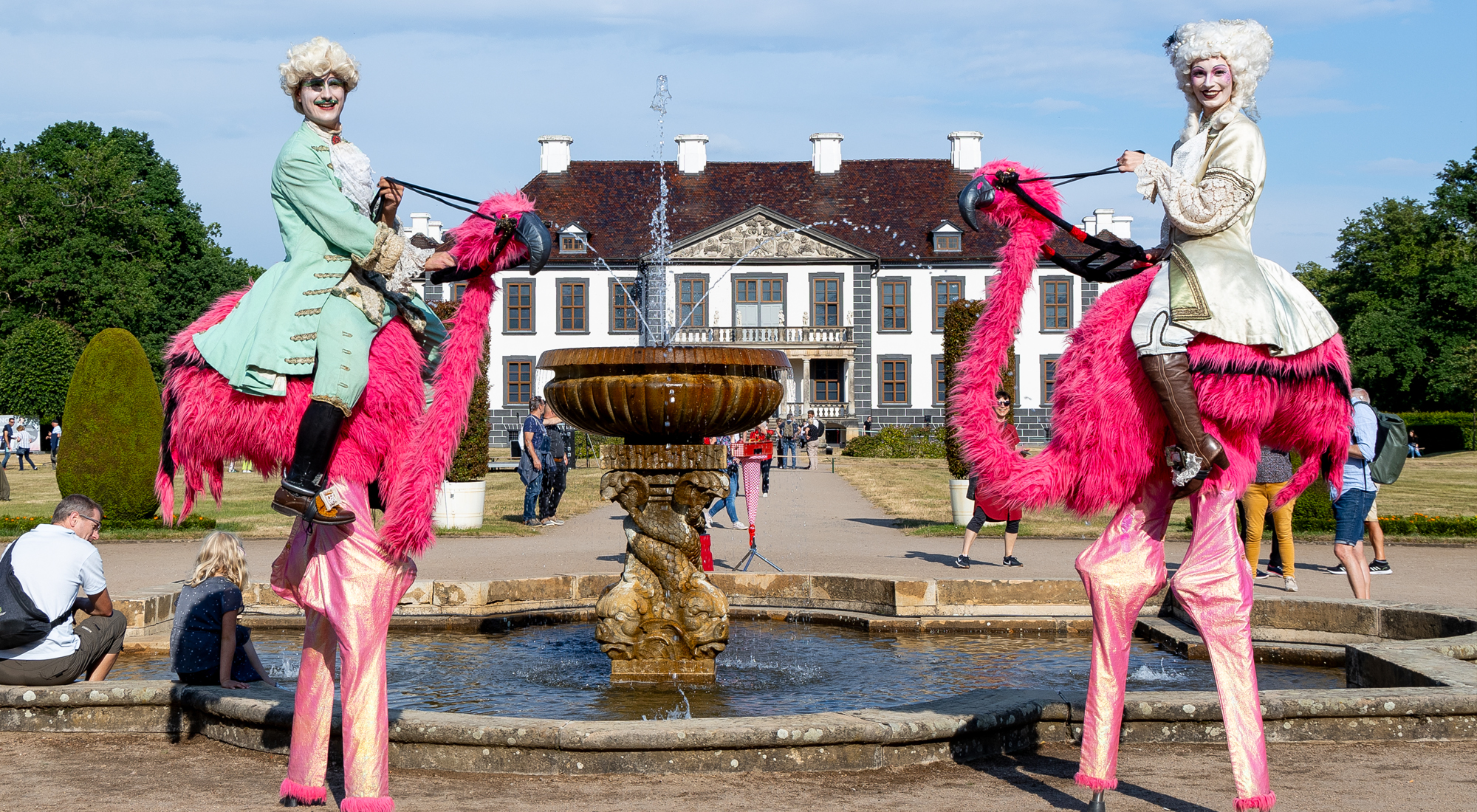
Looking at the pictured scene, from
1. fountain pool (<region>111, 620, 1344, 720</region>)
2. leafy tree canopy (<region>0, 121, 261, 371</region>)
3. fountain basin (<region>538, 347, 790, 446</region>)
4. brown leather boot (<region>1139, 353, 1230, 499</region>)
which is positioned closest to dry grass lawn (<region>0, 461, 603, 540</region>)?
fountain pool (<region>111, 620, 1344, 720</region>)

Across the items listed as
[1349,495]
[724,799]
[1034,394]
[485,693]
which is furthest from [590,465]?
[724,799]

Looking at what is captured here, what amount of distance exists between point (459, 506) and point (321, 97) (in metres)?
12.9

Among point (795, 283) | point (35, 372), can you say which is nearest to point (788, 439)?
point (795, 283)

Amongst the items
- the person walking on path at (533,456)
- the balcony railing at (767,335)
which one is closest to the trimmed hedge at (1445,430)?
the balcony railing at (767,335)

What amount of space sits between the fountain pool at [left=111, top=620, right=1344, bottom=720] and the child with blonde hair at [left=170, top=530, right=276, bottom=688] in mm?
782

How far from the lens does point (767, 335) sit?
49188mm

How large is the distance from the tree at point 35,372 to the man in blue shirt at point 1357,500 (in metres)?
40.0

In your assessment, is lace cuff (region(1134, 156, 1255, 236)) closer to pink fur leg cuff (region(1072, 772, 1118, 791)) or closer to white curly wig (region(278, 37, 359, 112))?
pink fur leg cuff (region(1072, 772, 1118, 791))

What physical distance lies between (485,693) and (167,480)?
9.08 ft

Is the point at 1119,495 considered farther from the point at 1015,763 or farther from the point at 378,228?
the point at 378,228

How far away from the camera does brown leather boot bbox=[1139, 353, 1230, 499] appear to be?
12.8ft

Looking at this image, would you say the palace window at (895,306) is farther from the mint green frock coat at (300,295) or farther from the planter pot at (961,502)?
the mint green frock coat at (300,295)

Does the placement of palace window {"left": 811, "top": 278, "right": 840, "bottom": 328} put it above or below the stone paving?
above

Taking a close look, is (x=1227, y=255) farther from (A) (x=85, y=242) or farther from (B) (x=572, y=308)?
(A) (x=85, y=242)
